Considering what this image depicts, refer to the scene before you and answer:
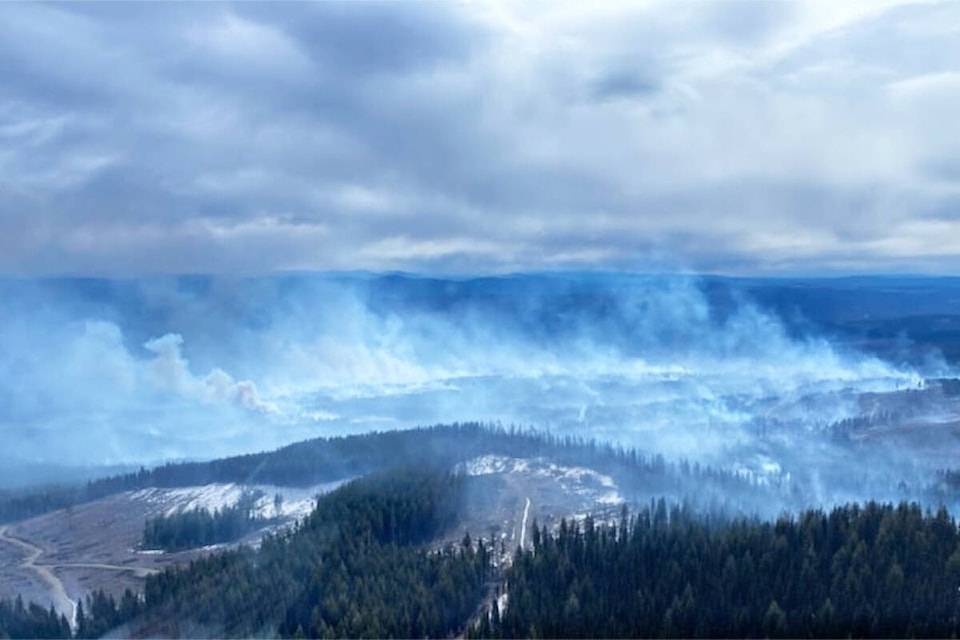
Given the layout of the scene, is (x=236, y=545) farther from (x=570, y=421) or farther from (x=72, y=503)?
(x=570, y=421)

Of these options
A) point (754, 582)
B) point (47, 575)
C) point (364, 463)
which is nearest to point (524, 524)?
point (754, 582)

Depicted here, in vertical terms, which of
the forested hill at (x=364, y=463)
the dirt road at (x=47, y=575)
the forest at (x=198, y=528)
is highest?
the forested hill at (x=364, y=463)

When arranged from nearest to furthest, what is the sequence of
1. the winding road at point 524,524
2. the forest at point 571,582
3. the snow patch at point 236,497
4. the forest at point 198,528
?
the forest at point 571,582 → the winding road at point 524,524 → the forest at point 198,528 → the snow patch at point 236,497

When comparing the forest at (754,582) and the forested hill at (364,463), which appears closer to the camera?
the forest at (754,582)

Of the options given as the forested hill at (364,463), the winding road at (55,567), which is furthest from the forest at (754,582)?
the forested hill at (364,463)

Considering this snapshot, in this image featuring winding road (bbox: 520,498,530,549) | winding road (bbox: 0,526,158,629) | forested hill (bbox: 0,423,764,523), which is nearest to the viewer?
winding road (bbox: 0,526,158,629)

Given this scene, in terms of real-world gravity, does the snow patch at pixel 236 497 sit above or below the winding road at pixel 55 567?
above

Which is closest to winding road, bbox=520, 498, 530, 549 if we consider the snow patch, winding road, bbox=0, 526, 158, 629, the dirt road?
the snow patch

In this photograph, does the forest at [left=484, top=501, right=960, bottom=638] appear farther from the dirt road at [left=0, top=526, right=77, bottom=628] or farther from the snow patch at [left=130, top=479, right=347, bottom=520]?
the snow patch at [left=130, top=479, right=347, bottom=520]

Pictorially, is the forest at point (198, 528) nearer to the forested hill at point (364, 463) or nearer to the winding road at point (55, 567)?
the winding road at point (55, 567)

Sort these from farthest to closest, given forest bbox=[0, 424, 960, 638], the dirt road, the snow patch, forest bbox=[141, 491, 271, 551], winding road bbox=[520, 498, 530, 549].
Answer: the snow patch < forest bbox=[141, 491, 271, 551] < winding road bbox=[520, 498, 530, 549] < the dirt road < forest bbox=[0, 424, 960, 638]

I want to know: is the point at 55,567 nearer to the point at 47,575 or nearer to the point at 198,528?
the point at 47,575
